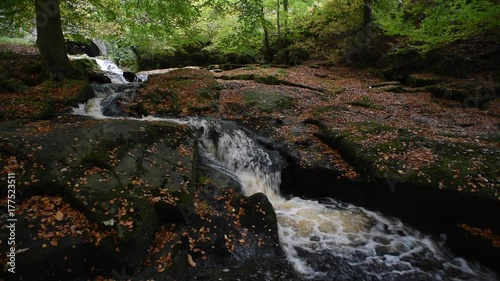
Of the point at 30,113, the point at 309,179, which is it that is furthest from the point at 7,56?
the point at 309,179

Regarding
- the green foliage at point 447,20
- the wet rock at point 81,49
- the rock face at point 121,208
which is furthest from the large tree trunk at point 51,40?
the wet rock at point 81,49

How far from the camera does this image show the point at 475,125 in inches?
356

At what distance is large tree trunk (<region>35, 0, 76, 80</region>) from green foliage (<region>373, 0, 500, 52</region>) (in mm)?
13646

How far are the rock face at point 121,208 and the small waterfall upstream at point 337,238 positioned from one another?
0.80 m

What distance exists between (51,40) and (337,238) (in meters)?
11.6

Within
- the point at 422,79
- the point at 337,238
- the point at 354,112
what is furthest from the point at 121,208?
the point at 422,79

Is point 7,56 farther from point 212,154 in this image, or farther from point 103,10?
point 212,154

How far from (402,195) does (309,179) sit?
242 centimetres

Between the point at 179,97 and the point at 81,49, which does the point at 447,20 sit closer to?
the point at 179,97

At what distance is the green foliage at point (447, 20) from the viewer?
9.77m

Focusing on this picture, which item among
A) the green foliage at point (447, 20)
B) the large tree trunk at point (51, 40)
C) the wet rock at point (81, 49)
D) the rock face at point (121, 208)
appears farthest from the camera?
the wet rock at point (81, 49)

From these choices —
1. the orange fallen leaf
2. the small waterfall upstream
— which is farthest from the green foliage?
the orange fallen leaf

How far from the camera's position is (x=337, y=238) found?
6387mm

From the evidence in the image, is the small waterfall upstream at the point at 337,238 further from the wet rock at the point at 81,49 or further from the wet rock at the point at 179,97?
the wet rock at the point at 81,49
